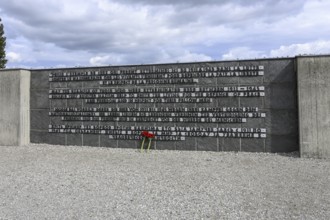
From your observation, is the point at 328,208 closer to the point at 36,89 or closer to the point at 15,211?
the point at 15,211

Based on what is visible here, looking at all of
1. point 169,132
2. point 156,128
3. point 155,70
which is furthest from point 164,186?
point 155,70

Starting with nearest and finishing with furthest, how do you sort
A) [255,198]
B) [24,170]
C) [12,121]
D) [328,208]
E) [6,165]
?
1. [328,208]
2. [255,198]
3. [24,170]
4. [6,165]
5. [12,121]

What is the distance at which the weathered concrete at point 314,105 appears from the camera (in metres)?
8.95

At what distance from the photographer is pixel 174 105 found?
10453 millimetres

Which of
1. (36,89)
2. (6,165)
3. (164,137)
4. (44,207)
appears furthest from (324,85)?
(36,89)

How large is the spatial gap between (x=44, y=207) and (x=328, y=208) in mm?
4064

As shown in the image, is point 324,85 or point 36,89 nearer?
point 324,85

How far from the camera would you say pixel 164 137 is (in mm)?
10531

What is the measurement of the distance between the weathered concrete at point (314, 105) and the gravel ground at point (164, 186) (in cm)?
47

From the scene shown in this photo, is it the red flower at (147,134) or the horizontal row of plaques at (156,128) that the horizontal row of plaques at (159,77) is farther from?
the red flower at (147,134)

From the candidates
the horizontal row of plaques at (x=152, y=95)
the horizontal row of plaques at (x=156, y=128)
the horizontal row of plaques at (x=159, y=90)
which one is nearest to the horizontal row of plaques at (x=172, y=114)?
the horizontal row of plaques at (x=156, y=128)

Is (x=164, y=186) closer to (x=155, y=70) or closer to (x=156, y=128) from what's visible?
(x=156, y=128)

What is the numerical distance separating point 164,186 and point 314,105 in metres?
5.01

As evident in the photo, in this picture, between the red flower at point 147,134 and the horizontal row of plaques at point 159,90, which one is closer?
the horizontal row of plaques at point 159,90
